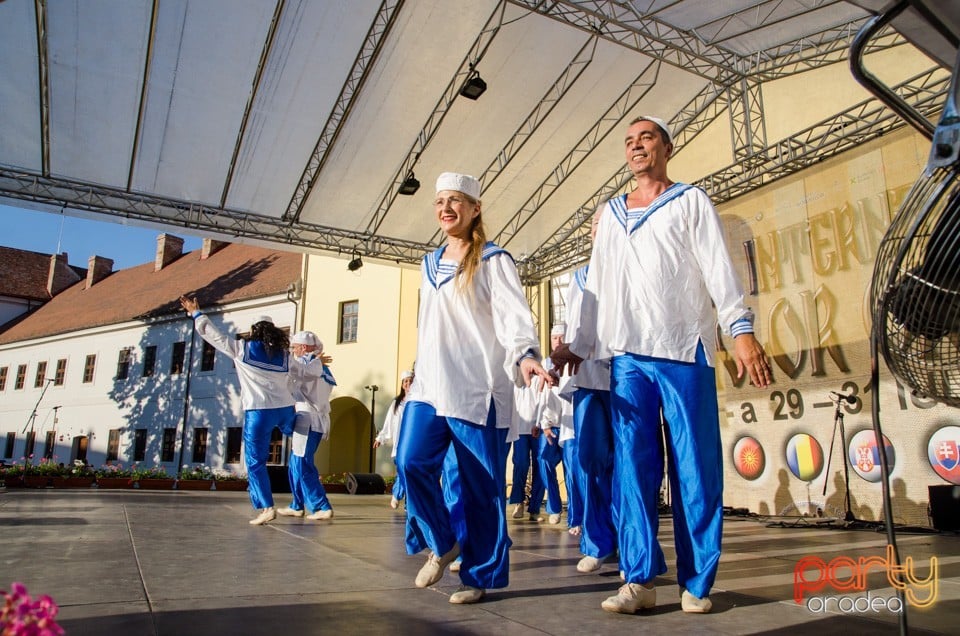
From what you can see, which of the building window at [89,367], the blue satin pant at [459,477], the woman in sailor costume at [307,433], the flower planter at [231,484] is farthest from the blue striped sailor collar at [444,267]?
the building window at [89,367]

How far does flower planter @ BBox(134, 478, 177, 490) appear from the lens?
14875mm

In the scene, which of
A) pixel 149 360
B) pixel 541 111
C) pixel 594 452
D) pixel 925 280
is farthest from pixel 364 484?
pixel 149 360

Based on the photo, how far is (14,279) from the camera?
41438 millimetres

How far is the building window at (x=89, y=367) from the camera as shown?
32.2m

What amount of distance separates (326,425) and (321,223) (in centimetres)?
466

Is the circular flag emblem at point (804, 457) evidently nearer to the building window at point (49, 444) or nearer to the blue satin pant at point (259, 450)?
the blue satin pant at point (259, 450)

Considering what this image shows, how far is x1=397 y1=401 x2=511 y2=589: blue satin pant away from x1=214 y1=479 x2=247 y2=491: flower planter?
14.5m

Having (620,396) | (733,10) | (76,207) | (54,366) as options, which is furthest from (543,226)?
(54,366)

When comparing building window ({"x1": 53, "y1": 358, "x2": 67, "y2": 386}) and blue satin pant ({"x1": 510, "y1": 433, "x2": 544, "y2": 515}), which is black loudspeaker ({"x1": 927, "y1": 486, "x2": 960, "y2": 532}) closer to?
blue satin pant ({"x1": 510, "y1": 433, "x2": 544, "y2": 515})

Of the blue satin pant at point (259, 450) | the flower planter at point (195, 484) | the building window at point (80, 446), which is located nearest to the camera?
the blue satin pant at point (259, 450)

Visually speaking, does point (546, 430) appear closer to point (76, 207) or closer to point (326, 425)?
point (326, 425)

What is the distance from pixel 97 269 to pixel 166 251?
21.6 feet

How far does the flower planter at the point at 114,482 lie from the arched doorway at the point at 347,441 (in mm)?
7973

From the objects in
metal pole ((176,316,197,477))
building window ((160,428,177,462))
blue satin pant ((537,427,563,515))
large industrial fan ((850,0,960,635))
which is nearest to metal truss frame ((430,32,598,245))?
blue satin pant ((537,427,563,515))
